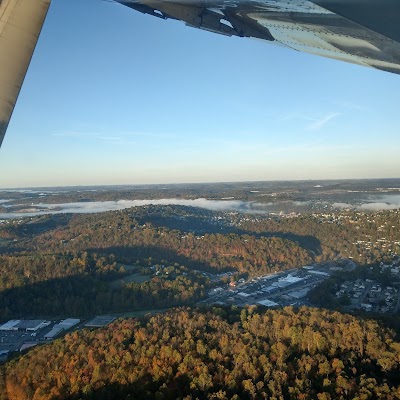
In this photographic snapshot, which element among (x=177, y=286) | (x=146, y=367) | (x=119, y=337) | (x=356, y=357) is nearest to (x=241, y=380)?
(x=146, y=367)

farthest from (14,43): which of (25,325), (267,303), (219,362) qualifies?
(25,325)

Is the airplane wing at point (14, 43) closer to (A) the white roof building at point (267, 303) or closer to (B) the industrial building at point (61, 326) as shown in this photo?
(B) the industrial building at point (61, 326)

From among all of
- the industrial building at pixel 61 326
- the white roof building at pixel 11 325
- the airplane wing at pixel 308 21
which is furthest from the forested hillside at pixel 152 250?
the airplane wing at pixel 308 21

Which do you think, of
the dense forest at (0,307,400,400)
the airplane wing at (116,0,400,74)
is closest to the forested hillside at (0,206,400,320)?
the dense forest at (0,307,400,400)

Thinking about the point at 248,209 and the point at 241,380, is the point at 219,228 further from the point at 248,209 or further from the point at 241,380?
the point at 241,380

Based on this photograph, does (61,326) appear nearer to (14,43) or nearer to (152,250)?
(152,250)

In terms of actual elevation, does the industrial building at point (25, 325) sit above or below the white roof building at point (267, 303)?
below
